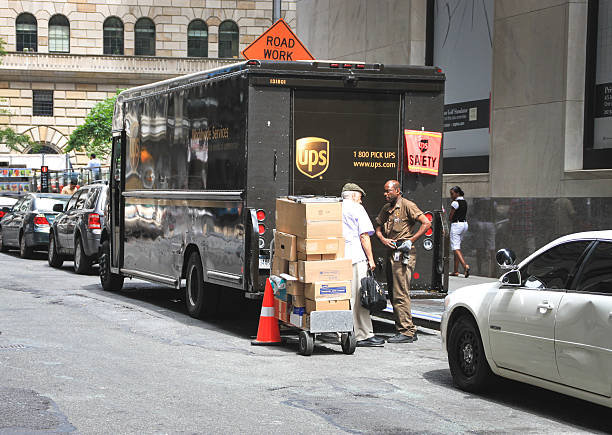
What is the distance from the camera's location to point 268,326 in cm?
1074

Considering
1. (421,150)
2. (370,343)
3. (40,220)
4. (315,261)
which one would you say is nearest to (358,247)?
(315,261)

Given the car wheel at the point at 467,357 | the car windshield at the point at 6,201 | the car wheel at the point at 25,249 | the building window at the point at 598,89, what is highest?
the building window at the point at 598,89

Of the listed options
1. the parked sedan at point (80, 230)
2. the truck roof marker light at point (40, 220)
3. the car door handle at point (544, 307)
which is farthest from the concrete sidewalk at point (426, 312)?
the truck roof marker light at point (40, 220)

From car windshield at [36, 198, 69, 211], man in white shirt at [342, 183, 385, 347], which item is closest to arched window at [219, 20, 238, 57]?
car windshield at [36, 198, 69, 211]

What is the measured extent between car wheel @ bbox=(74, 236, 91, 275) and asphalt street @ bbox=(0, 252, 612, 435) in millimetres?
6597

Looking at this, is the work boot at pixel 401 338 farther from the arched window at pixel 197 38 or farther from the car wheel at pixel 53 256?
the arched window at pixel 197 38

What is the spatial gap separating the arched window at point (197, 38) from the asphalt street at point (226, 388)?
47826 mm

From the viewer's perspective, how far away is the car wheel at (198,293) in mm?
12531

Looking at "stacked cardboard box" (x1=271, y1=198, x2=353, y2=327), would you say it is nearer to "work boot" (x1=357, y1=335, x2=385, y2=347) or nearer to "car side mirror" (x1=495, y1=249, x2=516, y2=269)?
"work boot" (x1=357, y1=335, x2=385, y2=347)

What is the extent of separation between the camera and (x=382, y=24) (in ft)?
72.3

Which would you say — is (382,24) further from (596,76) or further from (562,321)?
(562,321)

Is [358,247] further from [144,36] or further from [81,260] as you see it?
[144,36]

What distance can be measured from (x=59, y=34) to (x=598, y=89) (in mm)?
46873

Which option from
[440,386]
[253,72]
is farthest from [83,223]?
[440,386]
